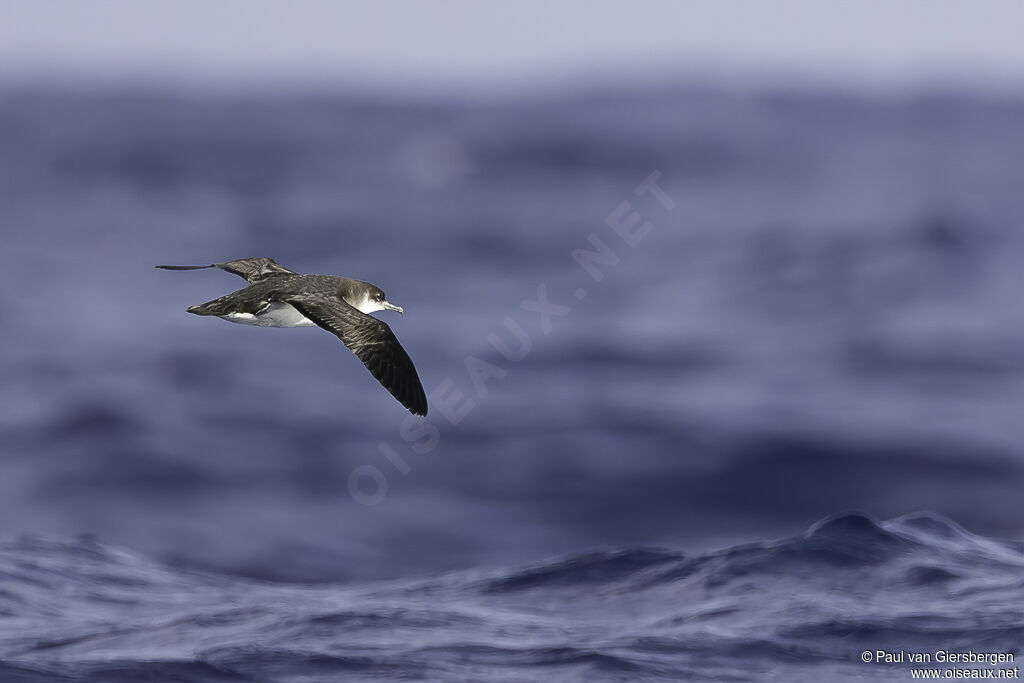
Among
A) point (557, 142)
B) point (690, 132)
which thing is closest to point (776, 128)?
point (690, 132)

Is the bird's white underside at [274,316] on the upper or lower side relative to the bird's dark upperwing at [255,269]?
lower

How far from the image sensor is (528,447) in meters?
24.4

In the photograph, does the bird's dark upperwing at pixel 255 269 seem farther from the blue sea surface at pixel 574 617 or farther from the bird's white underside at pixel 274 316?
the blue sea surface at pixel 574 617

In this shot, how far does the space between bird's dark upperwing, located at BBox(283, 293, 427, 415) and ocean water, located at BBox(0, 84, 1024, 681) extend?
4149 millimetres

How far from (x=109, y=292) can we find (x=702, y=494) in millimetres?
25653

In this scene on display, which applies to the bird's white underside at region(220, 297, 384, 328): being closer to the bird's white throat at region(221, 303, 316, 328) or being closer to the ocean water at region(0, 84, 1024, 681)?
the bird's white throat at region(221, 303, 316, 328)

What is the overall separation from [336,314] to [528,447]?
1632 centimetres

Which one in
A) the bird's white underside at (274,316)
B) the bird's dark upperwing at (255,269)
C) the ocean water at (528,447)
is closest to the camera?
the bird's white underside at (274,316)

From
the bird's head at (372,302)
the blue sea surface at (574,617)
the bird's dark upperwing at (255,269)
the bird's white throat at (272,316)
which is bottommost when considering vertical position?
the blue sea surface at (574,617)

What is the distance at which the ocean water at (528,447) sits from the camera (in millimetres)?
12500

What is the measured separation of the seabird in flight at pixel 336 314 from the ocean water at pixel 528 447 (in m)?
4.04

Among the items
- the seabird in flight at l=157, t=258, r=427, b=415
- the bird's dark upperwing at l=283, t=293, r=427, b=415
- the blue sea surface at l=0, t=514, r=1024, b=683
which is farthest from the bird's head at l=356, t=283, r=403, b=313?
the blue sea surface at l=0, t=514, r=1024, b=683

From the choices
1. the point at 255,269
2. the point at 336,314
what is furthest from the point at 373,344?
the point at 255,269

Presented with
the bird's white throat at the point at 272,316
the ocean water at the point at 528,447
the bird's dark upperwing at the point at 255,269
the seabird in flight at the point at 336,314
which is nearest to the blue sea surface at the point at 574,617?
the ocean water at the point at 528,447
